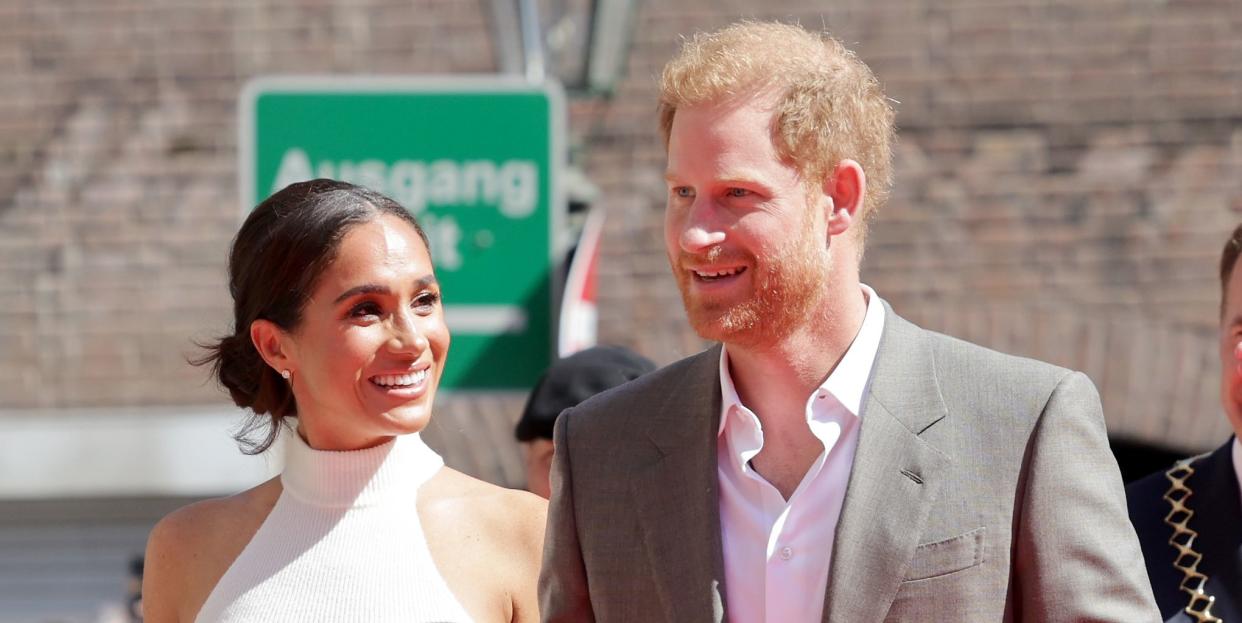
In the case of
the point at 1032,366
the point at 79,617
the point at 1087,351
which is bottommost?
the point at 79,617

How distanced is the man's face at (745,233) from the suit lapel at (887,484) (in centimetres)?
17

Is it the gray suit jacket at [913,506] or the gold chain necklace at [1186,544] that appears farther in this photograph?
the gold chain necklace at [1186,544]

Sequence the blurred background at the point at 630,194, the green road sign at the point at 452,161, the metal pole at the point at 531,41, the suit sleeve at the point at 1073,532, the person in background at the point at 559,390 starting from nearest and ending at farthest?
the suit sleeve at the point at 1073,532 < the person in background at the point at 559,390 < the green road sign at the point at 452,161 < the metal pole at the point at 531,41 < the blurred background at the point at 630,194

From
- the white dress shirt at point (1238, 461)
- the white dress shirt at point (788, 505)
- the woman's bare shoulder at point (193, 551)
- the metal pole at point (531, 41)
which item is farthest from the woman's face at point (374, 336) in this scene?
the metal pole at point (531, 41)

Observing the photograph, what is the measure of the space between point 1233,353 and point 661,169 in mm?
4288

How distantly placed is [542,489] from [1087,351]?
12.6ft

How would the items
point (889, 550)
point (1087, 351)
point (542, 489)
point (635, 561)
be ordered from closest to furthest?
point (889, 550) → point (635, 561) → point (542, 489) → point (1087, 351)

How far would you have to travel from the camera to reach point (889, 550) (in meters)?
2.25

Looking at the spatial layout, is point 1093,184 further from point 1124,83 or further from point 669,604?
point 669,604

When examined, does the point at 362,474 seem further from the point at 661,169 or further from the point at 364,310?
the point at 661,169

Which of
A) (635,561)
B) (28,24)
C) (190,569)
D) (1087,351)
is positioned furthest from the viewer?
(28,24)

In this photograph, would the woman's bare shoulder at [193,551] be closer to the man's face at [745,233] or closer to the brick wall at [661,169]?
the man's face at [745,233]

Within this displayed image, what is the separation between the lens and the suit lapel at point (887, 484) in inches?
88.0

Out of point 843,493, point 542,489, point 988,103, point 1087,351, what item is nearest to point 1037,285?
point 1087,351
